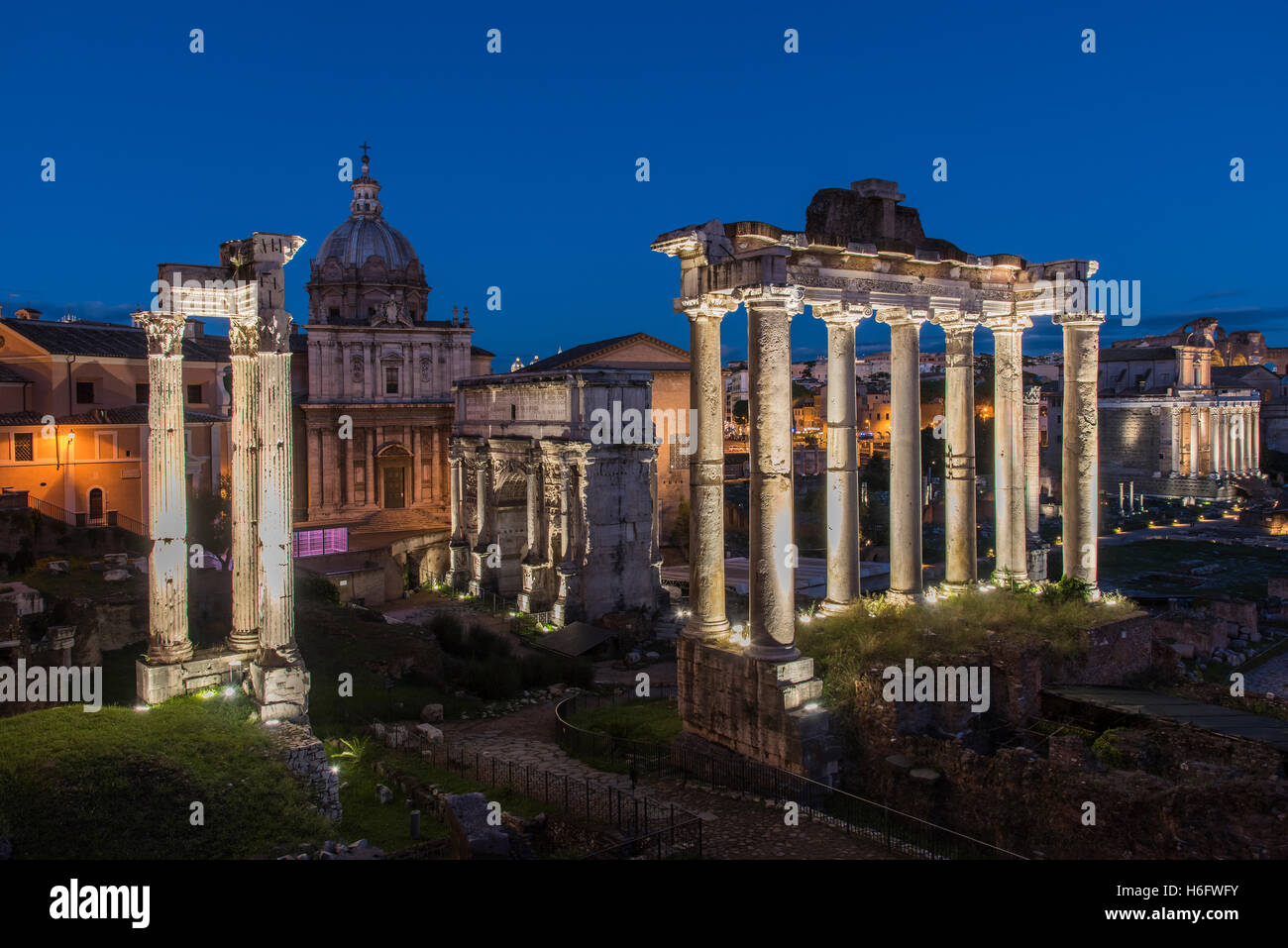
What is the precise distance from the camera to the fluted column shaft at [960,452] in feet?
61.7

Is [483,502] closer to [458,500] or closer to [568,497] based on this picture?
[458,500]

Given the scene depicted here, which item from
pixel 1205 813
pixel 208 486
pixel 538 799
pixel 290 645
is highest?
A: pixel 208 486

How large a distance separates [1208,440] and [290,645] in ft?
257

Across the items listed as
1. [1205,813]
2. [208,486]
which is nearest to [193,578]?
[208,486]

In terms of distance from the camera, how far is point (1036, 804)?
479 inches

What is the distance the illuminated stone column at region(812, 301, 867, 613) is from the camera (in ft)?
56.6

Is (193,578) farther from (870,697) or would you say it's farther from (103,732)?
(870,697)

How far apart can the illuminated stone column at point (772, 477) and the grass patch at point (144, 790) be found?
21.5ft

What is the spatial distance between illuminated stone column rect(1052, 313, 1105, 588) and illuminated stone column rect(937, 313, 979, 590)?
1954 millimetres

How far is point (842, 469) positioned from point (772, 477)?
3.47 m

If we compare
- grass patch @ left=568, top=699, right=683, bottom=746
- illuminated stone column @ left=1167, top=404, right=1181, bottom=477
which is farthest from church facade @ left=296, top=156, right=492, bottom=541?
illuminated stone column @ left=1167, top=404, right=1181, bottom=477

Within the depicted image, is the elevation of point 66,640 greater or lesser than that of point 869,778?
greater

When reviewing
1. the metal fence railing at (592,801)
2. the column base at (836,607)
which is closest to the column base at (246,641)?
the metal fence railing at (592,801)

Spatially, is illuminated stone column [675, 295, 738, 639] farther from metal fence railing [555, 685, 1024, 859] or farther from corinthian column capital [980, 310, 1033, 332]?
corinthian column capital [980, 310, 1033, 332]
